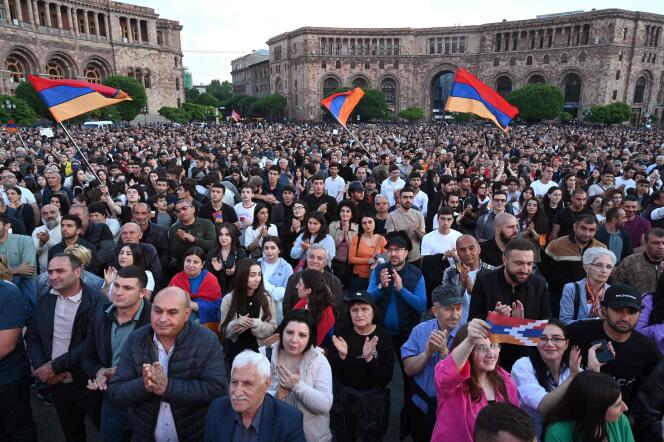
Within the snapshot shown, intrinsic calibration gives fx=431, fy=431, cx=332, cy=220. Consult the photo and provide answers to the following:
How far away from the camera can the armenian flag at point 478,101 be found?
1072 centimetres

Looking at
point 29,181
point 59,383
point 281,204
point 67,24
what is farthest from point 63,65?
point 59,383

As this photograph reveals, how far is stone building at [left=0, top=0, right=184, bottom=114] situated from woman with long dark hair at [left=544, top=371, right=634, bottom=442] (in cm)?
5180

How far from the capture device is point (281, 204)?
7.41 metres

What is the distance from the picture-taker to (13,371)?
3.34m

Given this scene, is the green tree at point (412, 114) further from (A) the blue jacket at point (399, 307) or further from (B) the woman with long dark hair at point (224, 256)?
(A) the blue jacket at point (399, 307)

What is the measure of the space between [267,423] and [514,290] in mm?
2188

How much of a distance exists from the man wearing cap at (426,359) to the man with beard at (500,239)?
1.59 meters

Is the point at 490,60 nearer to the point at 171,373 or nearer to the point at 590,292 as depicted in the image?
the point at 590,292

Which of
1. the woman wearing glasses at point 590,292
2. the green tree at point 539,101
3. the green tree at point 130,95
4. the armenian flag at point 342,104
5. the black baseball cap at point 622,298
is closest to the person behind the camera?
the black baseball cap at point 622,298

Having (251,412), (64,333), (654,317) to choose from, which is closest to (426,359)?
(251,412)

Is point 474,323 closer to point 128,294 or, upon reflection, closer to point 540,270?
point 128,294

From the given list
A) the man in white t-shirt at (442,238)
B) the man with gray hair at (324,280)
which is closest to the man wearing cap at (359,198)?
the man in white t-shirt at (442,238)

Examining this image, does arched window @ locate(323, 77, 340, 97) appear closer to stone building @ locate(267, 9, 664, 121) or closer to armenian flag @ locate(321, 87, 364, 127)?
stone building @ locate(267, 9, 664, 121)

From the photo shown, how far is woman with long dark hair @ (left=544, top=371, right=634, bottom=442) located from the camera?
7.52 feet
